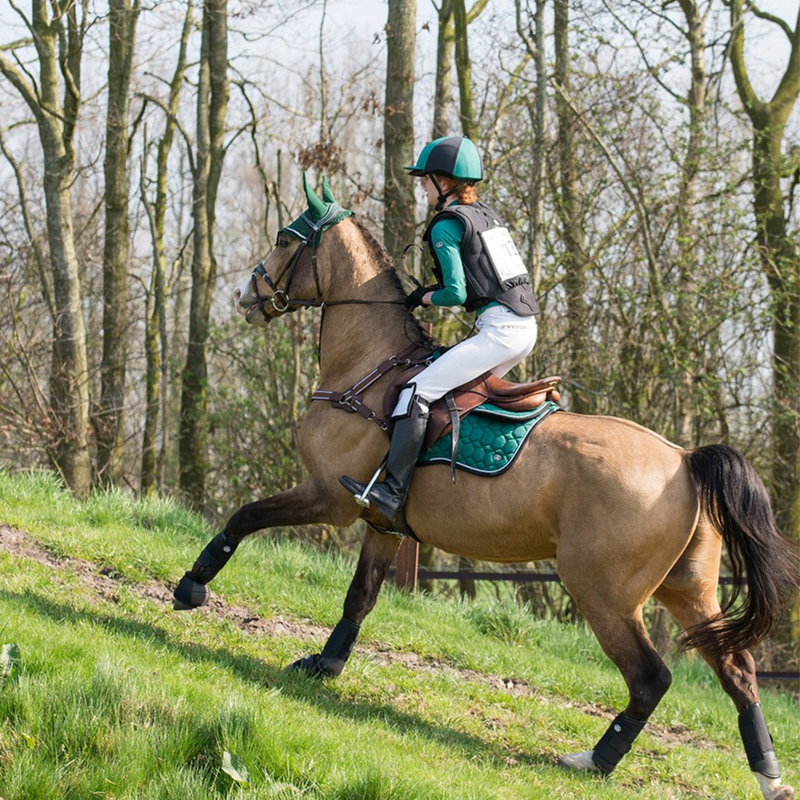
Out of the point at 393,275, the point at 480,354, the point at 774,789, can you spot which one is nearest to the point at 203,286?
the point at 393,275

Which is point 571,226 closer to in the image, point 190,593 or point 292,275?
point 292,275

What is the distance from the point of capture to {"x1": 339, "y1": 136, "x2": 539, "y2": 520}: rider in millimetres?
5508

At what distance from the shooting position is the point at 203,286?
54.2 ft

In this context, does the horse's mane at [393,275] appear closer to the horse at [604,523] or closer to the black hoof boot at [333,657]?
the horse at [604,523]

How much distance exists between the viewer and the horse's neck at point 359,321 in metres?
6.12

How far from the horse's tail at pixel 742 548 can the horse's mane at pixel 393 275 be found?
5.93 feet

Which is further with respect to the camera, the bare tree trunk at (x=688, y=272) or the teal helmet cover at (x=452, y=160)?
the bare tree trunk at (x=688, y=272)

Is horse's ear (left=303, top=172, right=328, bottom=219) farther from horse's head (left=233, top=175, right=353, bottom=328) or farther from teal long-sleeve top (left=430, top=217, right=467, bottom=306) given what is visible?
teal long-sleeve top (left=430, top=217, right=467, bottom=306)

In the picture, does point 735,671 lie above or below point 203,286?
below

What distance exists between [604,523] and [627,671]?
83 centimetres

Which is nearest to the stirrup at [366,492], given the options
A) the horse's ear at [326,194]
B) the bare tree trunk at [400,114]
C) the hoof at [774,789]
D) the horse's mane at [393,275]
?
the horse's mane at [393,275]

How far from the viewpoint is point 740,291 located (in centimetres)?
1265

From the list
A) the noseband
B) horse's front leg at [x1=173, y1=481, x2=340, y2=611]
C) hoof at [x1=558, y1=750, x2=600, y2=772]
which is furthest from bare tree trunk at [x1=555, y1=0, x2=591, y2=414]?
hoof at [x1=558, y1=750, x2=600, y2=772]

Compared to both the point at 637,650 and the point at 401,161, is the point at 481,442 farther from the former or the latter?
the point at 401,161
